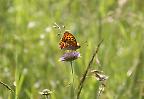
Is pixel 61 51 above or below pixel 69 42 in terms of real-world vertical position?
above

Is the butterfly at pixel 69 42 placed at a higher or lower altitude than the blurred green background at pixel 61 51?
lower

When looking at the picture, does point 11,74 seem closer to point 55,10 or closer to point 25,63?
Answer: point 25,63

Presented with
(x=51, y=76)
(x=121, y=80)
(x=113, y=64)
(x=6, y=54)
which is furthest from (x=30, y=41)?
(x=121, y=80)

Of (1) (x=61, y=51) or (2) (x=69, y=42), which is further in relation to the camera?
(1) (x=61, y=51)

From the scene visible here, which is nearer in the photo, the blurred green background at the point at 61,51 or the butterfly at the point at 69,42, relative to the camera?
the butterfly at the point at 69,42
